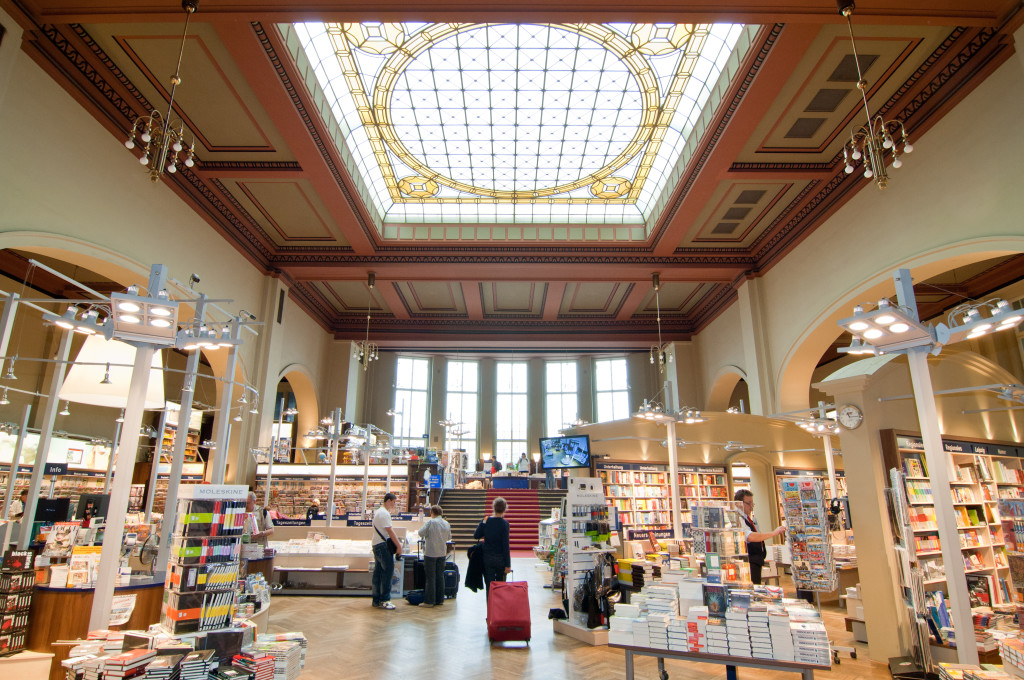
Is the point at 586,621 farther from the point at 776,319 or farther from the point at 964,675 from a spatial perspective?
the point at 776,319

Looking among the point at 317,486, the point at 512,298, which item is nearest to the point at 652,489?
the point at 512,298

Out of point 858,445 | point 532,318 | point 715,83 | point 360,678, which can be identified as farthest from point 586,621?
point 532,318

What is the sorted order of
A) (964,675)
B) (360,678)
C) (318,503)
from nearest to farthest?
(964,675) → (360,678) → (318,503)

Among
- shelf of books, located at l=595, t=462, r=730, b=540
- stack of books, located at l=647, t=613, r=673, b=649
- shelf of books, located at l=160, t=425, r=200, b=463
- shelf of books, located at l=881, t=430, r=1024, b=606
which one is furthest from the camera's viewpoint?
shelf of books, located at l=160, t=425, r=200, b=463

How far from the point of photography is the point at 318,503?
1462 centimetres

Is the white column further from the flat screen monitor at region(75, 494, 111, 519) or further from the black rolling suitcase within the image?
the flat screen monitor at region(75, 494, 111, 519)

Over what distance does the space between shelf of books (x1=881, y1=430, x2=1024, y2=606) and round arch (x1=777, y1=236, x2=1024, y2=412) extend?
2.29 meters

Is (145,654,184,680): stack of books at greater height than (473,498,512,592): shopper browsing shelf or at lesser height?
lesser

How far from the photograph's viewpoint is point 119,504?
13.9 ft

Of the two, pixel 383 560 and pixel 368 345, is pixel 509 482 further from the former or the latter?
pixel 383 560

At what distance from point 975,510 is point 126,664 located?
27.5 feet

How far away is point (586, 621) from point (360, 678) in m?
2.49

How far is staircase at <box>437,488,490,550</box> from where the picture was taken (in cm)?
1572

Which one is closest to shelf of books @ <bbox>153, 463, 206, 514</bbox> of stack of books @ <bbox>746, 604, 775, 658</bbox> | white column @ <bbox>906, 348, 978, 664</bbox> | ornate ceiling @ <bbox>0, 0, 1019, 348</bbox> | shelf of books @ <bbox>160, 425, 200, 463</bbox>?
shelf of books @ <bbox>160, 425, 200, 463</bbox>
